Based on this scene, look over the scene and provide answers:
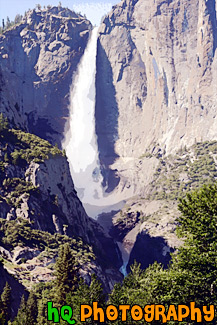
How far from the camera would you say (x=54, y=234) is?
106688 mm

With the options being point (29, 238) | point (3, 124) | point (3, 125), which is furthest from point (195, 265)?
point (3, 124)

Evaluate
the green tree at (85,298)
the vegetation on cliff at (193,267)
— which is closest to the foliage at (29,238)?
the green tree at (85,298)

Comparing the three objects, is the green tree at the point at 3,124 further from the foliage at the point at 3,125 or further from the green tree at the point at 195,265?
the green tree at the point at 195,265

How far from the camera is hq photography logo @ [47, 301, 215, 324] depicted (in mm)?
33250

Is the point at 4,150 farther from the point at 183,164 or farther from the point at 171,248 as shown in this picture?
the point at 183,164

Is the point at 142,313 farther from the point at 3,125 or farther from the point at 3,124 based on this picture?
the point at 3,124

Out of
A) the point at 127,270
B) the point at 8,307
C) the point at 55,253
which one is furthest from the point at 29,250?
the point at 127,270

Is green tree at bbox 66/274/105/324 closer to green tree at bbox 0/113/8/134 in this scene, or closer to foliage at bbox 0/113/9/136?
foliage at bbox 0/113/9/136

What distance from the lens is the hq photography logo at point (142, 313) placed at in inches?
1309

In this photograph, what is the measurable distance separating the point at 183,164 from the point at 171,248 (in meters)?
54.7

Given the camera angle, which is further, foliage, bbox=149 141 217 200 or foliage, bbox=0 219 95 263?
foliage, bbox=149 141 217 200

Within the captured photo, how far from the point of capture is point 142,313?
120ft

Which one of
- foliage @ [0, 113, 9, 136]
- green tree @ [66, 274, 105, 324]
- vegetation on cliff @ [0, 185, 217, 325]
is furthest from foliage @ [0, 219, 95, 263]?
vegetation on cliff @ [0, 185, 217, 325]

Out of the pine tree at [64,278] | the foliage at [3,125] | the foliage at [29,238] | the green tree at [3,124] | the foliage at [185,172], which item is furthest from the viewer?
the foliage at [185,172]
